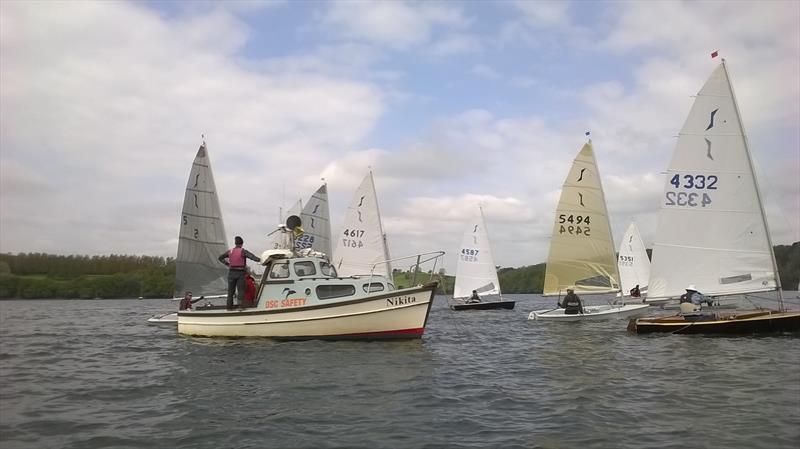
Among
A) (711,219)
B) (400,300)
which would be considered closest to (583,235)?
(711,219)

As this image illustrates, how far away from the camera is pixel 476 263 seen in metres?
45.9

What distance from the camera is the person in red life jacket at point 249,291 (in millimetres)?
22141

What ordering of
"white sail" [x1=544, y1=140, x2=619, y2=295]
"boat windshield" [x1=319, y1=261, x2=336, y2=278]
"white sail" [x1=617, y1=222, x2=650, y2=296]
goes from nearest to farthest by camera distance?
1. "boat windshield" [x1=319, y1=261, x2=336, y2=278]
2. "white sail" [x1=544, y1=140, x2=619, y2=295]
3. "white sail" [x1=617, y1=222, x2=650, y2=296]

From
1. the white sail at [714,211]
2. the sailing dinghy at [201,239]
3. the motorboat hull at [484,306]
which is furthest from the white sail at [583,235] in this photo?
the sailing dinghy at [201,239]

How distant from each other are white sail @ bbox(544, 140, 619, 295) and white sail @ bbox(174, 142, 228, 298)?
19.0m

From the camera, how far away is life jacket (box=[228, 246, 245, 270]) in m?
21.8

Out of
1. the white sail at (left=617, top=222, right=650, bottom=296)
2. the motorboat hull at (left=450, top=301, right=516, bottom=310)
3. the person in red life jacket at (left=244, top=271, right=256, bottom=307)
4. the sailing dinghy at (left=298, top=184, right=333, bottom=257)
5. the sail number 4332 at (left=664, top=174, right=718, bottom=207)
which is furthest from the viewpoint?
the white sail at (left=617, top=222, right=650, bottom=296)

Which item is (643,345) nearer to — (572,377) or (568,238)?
(572,377)

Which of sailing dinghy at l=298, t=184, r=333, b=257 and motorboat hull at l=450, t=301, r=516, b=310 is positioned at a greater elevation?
sailing dinghy at l=298, t=184, r=333, b=257

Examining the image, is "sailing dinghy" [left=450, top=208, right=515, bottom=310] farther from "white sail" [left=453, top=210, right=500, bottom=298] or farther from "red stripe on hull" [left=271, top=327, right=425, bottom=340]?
"red stripe on hull" [left=271, top=327, right=425, bottom=340]

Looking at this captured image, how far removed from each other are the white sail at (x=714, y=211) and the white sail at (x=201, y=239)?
68.4 feet

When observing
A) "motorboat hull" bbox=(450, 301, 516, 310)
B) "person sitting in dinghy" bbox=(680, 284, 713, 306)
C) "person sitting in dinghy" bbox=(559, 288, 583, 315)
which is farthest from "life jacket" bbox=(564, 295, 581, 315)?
"motorboat hull" bbox=(450, 301, 516, 310)

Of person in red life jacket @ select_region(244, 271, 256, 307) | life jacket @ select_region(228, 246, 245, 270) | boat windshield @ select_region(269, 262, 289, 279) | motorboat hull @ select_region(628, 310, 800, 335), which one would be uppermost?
life jacket @ select_region(228, 246, 245, 270)

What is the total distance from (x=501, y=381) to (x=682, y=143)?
14988 millimetres
